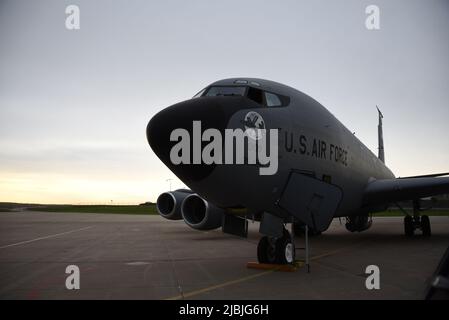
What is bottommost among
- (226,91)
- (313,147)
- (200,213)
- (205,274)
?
(205,274)

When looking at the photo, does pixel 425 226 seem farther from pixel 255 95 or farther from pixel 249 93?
pixel 249 93

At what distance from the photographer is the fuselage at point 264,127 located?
633 centimetres

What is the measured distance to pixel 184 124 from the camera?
619 centimetres

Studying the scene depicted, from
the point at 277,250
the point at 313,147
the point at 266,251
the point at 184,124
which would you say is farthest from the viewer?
the point at 313,147

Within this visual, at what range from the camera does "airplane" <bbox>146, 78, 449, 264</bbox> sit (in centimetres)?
628

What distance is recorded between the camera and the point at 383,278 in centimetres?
730

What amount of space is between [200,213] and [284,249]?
670cm

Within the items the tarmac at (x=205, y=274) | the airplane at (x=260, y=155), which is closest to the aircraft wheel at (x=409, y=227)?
the tarmac at (x=205, y=274)

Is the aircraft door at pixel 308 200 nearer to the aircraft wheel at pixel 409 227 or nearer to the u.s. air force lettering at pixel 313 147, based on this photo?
the u.s. air force lettering at pixel 313 147

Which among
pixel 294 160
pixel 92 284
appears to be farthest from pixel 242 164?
pixel 92 284

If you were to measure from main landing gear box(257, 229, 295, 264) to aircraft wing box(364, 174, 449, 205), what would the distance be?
592 cm

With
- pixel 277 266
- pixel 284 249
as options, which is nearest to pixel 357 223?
pixel 284 249

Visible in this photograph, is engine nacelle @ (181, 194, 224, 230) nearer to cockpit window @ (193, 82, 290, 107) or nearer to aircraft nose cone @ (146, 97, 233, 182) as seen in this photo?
cockpit window @ (193, 82, 290, 107)

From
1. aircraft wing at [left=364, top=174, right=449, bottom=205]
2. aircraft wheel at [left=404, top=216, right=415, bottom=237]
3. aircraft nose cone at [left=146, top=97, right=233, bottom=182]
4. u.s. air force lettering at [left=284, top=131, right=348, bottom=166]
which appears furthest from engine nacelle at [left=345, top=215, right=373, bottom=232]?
aircraft nose cone at [left=146, top=97, right=233, bottom=182]
